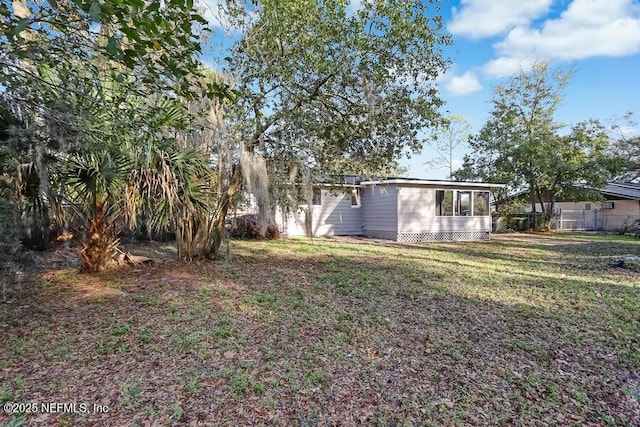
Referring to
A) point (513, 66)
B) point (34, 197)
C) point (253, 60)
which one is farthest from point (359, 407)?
point (513, 66)

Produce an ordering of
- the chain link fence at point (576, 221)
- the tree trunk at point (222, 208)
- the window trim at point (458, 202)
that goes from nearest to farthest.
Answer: the tree trunk at point (222, 208) < the window trim at point (458, 202) < the chain link fence at point (576, 221)

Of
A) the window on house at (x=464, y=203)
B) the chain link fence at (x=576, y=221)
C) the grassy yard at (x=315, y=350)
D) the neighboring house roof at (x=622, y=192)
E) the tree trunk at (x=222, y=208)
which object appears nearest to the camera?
the grassy yard at (x=315, y=350)

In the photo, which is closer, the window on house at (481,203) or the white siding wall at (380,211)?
the white siding wall at (380,211)

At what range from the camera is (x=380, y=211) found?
15.2 meters

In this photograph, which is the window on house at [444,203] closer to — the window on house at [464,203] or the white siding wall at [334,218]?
the window on house at [464,203]

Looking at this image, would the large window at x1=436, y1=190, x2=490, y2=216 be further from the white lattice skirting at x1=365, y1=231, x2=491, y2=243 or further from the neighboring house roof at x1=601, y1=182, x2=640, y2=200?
the neighboring house roof at x1=601, y1=182, x2=640, y2=200

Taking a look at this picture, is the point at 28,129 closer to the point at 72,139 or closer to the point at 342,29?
the point at 72,139

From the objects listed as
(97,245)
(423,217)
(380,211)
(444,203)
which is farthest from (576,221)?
(97,245)

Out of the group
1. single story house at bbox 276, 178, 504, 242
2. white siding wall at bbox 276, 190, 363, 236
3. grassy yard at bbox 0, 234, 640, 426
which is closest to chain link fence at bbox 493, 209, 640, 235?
single story house at bbox 276, 178, 504, 242

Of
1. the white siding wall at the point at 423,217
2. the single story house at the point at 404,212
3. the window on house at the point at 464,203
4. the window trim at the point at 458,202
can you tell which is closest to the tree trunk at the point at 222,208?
the single story house at the point at 404,212

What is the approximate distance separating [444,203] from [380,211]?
2.86 m

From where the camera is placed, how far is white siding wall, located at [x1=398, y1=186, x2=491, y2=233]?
46.6 ft

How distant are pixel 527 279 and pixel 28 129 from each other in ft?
25.4

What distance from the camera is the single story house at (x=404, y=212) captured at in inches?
559
